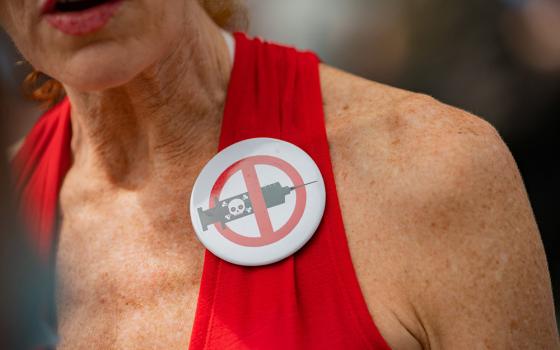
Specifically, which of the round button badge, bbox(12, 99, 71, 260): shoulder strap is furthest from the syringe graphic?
bbox(12, 99, 71, 260): shoulder strap

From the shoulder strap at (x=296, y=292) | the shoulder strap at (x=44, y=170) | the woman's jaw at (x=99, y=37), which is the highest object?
the woman's jaw at (x=99, y=37)

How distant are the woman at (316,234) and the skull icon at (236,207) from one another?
0.33 feet

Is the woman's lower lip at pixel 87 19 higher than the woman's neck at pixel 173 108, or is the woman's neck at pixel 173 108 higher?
the woman's lower lip at pixel 87 19

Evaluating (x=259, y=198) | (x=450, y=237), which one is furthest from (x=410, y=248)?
(x=259, y=198)

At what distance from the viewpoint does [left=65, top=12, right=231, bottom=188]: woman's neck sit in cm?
153

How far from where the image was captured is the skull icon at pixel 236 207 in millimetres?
1342

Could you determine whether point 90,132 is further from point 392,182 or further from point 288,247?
point 392,182

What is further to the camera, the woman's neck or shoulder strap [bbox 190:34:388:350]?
the woman's neck

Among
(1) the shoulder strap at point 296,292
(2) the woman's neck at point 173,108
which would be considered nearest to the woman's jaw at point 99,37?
(2) the woman's neck at point 173,108

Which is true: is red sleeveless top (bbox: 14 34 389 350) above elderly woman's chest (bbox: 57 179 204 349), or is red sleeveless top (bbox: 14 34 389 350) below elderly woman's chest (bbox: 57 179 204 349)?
above

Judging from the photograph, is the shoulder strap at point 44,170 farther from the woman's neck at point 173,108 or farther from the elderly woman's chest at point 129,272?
the woman's neck at point 173,108

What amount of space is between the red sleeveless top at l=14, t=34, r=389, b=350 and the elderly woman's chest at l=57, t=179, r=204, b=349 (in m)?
0.09

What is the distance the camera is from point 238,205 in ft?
4.42

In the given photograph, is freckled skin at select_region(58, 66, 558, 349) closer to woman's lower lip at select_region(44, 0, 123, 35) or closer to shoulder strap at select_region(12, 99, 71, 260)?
shoulder strap at select_region(12, 99, 71, 260)
